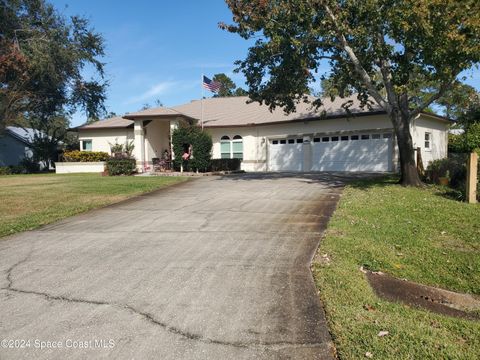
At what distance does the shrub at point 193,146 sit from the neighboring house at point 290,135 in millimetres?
1996

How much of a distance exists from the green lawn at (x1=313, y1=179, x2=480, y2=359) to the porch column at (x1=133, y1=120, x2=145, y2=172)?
1672cm

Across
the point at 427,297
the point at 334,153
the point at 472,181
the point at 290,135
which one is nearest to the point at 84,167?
the point at 290,135

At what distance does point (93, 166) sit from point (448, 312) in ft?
88.0

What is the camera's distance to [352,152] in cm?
2309

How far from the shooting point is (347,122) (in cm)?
2320

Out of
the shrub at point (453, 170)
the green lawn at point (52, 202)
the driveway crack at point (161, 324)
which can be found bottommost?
the driveway crack at point (161, 324)

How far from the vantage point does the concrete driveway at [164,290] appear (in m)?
3.40

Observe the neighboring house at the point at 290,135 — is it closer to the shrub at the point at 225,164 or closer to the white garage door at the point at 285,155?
the white garage door at the point at 285,155

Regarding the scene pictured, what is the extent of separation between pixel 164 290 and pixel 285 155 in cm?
2208

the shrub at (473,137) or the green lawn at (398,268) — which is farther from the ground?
the shrub at (473,137)

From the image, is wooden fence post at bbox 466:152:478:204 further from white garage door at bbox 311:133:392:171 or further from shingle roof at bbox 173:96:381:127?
shingle roof at bbox 173:96:381:127

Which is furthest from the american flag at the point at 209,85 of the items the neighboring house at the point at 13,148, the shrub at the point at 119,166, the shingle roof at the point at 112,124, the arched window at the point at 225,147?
the neighboring house at the point at 13,148

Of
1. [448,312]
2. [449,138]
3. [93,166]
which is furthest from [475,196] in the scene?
[93,166]

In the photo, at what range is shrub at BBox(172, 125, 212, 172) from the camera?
837 inches
